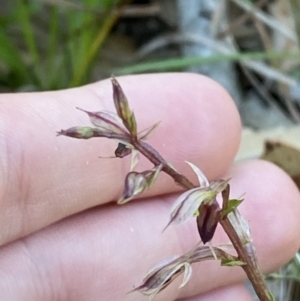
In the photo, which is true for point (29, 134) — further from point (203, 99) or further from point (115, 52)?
point (115, 52)

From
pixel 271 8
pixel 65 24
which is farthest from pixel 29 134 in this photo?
pixel 65 24

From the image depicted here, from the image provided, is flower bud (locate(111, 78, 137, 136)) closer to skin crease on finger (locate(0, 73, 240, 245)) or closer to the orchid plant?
the orchid plant

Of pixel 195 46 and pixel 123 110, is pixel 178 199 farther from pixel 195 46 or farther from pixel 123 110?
pixel 195 46

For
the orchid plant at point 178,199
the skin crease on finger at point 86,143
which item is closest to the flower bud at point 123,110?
the orchid plant at point 178,199

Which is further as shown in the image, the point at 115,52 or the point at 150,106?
the point at 115,52

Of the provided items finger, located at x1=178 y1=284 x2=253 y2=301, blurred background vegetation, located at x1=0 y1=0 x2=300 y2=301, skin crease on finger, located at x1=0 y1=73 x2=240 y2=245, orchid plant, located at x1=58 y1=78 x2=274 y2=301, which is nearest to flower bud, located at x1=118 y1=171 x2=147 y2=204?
orchid plant, located at x1=58 y1=78 x2=274 y2=301

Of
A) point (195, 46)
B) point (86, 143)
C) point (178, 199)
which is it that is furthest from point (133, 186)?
→ point (195, 46)

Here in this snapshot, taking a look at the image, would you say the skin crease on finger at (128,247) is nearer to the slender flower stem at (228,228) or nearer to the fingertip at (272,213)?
the fingertip at (272,213)
